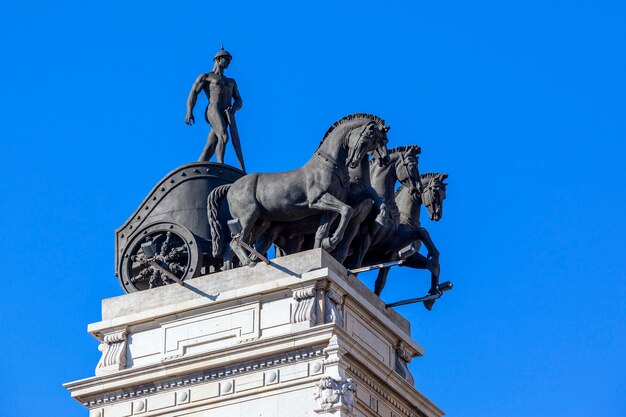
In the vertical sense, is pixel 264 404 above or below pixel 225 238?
below

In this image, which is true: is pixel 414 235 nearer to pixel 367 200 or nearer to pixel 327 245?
pixel 367 200

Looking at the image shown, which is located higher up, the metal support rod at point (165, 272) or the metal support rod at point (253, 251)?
the metal support rod at point (165, 272)

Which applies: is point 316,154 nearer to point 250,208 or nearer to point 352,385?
point 250,208

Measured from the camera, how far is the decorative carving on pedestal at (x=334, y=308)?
56156 millimetres

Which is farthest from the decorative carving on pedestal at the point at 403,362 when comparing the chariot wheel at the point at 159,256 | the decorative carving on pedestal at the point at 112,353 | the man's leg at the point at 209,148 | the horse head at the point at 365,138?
the man's leg at the point at 209,148

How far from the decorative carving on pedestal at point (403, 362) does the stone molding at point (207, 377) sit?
11.5ft

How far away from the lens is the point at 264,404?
55688 millimetres

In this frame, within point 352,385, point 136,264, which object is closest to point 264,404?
point 352,385

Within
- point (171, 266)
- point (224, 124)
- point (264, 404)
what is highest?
point (224, 124)

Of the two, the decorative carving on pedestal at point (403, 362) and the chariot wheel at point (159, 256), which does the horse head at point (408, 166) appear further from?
the chariot wheel at point (159, 256)

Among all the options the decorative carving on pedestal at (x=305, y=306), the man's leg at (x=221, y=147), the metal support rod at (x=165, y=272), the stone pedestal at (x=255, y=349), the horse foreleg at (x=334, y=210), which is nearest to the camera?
the stone pedestal at (x=255, y=349)

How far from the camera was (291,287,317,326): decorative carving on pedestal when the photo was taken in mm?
56053

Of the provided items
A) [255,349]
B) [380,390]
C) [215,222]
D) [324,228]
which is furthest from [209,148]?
[380,390]

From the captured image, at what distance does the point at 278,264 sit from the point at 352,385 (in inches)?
136
